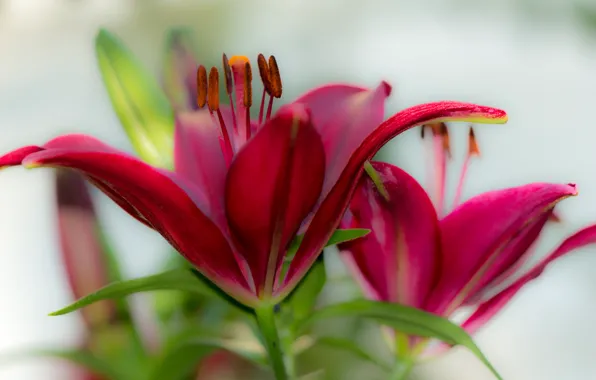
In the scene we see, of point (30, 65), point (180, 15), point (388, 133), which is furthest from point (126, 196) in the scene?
point (30, 65)

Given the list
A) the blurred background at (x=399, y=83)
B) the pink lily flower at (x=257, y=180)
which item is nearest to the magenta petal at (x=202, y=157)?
the pink lily flower at (x=257, y=180)

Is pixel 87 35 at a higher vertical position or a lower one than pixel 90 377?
higher

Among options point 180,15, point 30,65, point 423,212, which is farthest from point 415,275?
point 30,65

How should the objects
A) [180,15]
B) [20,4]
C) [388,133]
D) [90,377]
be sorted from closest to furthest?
1. [388,133]
2. [90,377]
3. [180,15]
4. [20,4]

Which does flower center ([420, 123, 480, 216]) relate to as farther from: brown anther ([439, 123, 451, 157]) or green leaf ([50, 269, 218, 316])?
green leaf ([50, 269, 218, 316])

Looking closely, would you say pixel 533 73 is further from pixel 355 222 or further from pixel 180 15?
pixel 355 222

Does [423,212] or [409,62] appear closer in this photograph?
[423,212]

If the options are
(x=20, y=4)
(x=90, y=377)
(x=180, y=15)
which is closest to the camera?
(x=90, y=377)
